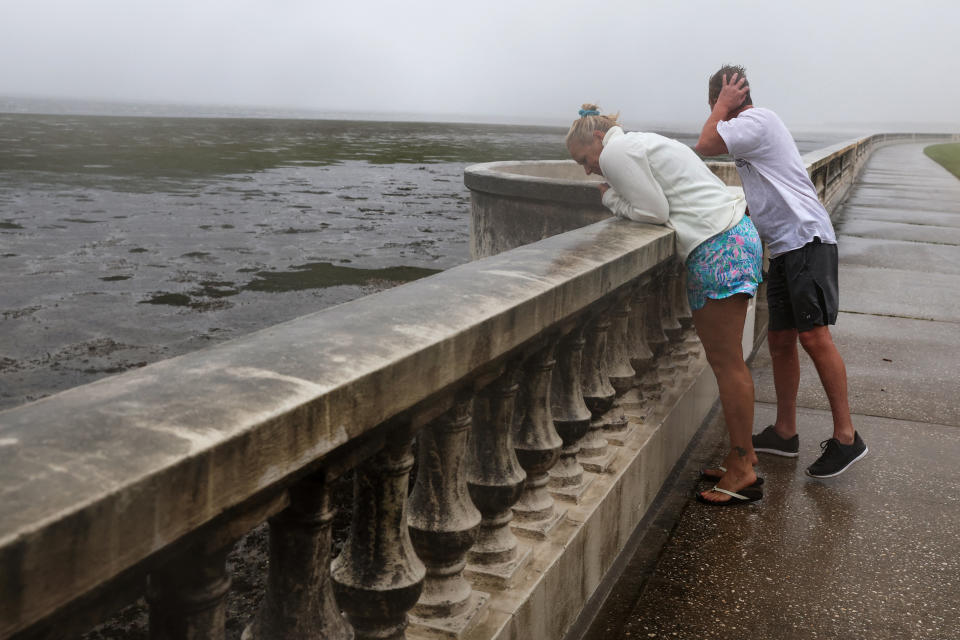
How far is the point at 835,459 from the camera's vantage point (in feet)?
14.9

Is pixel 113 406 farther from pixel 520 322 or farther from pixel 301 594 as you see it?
pixel 520 322

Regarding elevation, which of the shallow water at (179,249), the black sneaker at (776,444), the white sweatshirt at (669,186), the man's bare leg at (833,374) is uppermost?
the white sweatshirt at (669,186)

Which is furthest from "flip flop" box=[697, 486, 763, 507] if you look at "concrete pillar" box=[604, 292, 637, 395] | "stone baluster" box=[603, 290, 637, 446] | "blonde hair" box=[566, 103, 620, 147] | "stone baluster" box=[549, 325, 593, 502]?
"blonde hair" box=[566, 103, 620, 147]

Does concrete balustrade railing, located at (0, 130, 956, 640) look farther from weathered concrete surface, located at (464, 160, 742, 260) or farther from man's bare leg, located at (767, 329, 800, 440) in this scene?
weathered concrete surface, located at (464, 160, 742, 260)

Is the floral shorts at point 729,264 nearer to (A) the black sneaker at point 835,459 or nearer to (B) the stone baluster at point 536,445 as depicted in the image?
(A) the black sneaker at point 835,459

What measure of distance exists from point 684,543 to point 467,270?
5.89ft

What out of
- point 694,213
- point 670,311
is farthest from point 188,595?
point 670,311

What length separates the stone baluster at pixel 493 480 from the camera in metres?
2.62

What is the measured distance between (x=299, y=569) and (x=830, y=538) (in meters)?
2.81

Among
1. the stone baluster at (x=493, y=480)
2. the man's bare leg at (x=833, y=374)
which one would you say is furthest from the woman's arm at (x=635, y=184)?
the stone baluster at (x=493, y=480)

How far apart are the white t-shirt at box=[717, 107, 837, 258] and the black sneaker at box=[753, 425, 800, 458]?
3.15 ft

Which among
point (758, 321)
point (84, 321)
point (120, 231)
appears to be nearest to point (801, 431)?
point (758, 321)

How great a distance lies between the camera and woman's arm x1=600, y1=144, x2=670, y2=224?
12.7 feet

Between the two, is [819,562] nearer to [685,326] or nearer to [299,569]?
[685,326]
